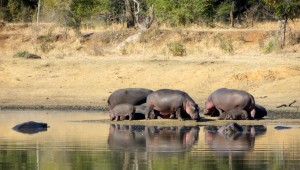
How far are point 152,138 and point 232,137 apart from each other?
1.42 m

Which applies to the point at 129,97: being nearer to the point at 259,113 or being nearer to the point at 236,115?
the point at 236,115

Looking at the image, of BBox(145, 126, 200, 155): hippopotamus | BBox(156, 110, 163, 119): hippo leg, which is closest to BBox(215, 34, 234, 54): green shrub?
BBox(156, 110, 163, 119): hippo leg

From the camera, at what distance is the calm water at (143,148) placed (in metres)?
13.6

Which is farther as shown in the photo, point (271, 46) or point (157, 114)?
point (271, 46)

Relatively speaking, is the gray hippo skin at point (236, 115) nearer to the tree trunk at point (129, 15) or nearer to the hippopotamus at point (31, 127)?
the hippopotamus at point (31, 127)

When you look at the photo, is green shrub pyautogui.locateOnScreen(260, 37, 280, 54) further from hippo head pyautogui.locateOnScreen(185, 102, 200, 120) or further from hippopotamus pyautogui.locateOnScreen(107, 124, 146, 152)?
hippopotamus pyautogui.locateOnScreen(107, 124, 146, 152)

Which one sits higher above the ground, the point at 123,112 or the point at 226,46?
the point at 226,46

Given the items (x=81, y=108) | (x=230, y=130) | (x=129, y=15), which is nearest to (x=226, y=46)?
(x=81, y=108)

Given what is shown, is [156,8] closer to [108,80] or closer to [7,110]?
[108,80]

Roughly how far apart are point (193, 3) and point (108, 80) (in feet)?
66.9

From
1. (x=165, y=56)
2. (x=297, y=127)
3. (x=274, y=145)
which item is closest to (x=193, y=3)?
(x=165, y=56)

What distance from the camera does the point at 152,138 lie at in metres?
17.3

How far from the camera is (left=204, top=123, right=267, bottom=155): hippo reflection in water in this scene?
15.4m

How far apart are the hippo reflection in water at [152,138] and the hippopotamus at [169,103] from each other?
1.10 m
